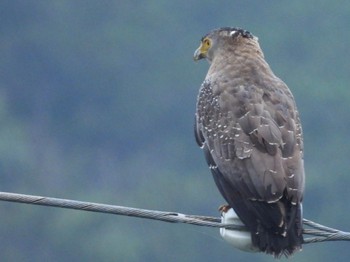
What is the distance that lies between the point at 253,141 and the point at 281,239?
35.4 inches

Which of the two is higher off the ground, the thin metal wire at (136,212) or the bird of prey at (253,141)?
the bird of prey at (253,141)

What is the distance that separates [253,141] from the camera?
10219mm

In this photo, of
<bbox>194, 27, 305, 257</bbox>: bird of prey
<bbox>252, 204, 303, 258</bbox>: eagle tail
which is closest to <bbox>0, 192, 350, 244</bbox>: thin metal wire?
<bbox>252, 204, 303, 258</bbox>: eagle tail

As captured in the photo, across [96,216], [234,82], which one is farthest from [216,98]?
[96,216]

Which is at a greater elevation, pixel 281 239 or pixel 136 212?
pixel 281 239

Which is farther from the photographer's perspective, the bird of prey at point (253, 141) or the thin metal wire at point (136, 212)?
the bird of prey at point (253, 141)

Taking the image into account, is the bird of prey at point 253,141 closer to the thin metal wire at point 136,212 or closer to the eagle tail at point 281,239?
the eagle tail at point 281,239

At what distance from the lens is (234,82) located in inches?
437

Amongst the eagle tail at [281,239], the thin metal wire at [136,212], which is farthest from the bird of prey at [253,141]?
the thin metal wire at [136,212]

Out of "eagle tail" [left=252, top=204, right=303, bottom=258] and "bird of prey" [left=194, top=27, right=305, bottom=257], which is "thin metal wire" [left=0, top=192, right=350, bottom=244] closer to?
"eagle tail" [left=252, top=204, right=303, bottom=258]

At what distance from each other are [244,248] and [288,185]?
494 millimetres

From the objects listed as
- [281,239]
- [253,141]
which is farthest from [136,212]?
[253,141]

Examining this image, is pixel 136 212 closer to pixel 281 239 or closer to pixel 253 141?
pixel 281 239

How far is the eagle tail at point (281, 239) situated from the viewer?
9.55 m
